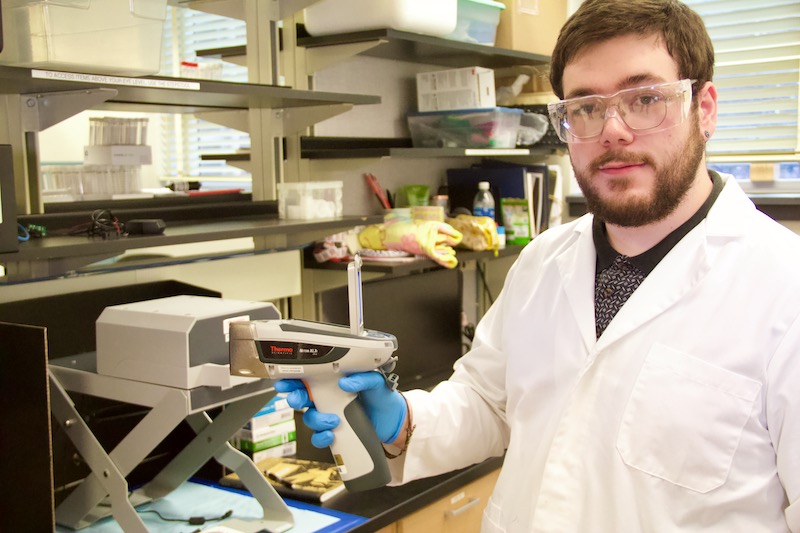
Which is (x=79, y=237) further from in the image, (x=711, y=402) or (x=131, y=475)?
(x=711, y=402)

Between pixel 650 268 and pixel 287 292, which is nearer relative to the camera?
pixel 650 268

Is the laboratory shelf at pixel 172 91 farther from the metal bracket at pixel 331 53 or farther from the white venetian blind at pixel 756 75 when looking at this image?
the white venetian blind at pixel 756 75

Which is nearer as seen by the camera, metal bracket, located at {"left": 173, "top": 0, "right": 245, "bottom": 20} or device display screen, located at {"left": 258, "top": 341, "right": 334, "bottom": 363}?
device display screen, located at {"left": 258, "top": 341, "right": 334, "bottom": 363}

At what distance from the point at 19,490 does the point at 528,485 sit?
907mm

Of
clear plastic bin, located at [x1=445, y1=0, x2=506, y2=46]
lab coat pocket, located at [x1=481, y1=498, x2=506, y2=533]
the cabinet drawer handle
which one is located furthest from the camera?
clear plastic bin, located at [x1=445, y1=0, x2=506, y2=46]

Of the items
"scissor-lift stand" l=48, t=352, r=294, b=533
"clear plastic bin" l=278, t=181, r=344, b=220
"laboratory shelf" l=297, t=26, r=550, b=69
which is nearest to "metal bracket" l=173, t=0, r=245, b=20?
"laboratory shelf" l=297, t=26, r=550, b=69

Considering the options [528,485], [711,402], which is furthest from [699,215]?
[528,485]

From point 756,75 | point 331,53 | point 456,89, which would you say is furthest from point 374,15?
point 756,75

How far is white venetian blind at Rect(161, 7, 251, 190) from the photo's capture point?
8.14ft

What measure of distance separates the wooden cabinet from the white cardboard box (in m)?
1.26

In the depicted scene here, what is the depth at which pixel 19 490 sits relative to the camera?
1524mm

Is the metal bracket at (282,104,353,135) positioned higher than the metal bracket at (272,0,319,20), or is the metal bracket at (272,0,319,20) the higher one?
the metal bracket at (272,0,319,20)

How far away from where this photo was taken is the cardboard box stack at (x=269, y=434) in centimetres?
207

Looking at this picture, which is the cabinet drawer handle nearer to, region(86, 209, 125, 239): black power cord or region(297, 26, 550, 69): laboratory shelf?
region(86, 209, 125, 239): black power cord
